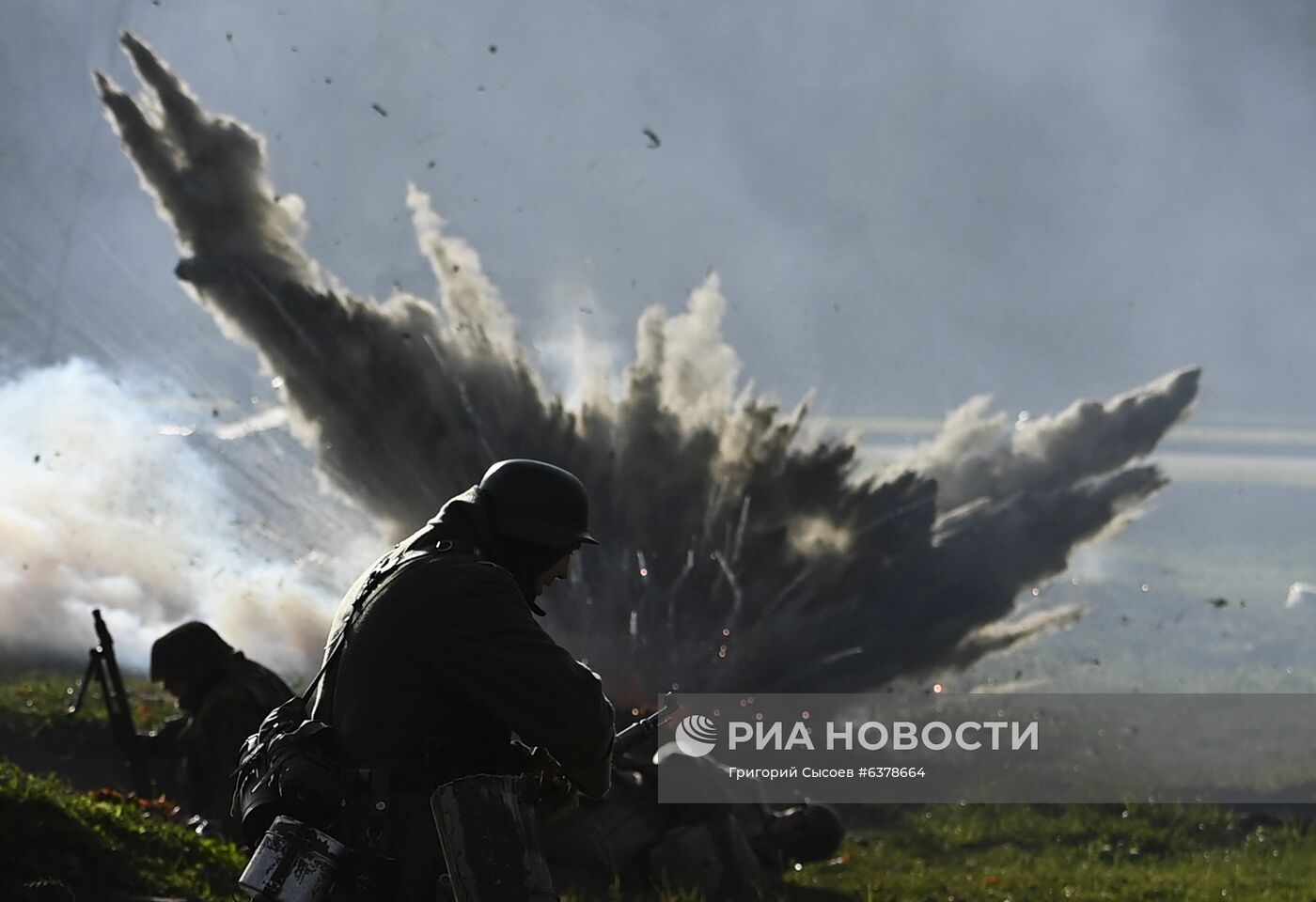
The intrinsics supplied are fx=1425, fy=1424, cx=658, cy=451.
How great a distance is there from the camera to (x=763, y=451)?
33500mm

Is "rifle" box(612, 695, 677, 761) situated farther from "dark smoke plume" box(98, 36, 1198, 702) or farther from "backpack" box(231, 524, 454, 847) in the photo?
"dark smoke plume" box(98, 36, 1198, 702)

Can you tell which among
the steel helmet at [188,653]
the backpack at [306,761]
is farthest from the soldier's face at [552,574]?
the steel helmet at [188,653]

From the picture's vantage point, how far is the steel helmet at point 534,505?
527 centimetres

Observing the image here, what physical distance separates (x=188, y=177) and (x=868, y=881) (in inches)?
809

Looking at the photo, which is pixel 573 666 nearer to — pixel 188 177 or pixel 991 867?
pixel 991 867

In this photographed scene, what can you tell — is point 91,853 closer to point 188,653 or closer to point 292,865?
point 188,653

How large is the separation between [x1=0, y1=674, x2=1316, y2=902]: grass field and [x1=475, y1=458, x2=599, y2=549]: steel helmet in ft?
17.7

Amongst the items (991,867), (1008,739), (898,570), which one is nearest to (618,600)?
(898,570)

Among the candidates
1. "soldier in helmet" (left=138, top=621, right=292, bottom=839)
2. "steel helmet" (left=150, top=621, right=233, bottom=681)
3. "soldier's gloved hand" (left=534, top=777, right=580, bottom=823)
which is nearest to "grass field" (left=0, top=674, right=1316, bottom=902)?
"soldier in helmet" (left=138, top=621, right=292, bottom=839)

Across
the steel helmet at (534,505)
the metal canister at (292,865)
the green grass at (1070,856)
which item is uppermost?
the green grass at (1070,856)

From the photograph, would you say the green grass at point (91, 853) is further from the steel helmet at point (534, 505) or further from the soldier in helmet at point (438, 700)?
the steel helmet at point (534, 505)

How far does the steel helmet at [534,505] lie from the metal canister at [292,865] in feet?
4.12

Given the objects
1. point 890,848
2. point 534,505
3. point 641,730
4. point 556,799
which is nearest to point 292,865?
point 556,799

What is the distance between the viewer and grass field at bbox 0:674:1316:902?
372 inches
